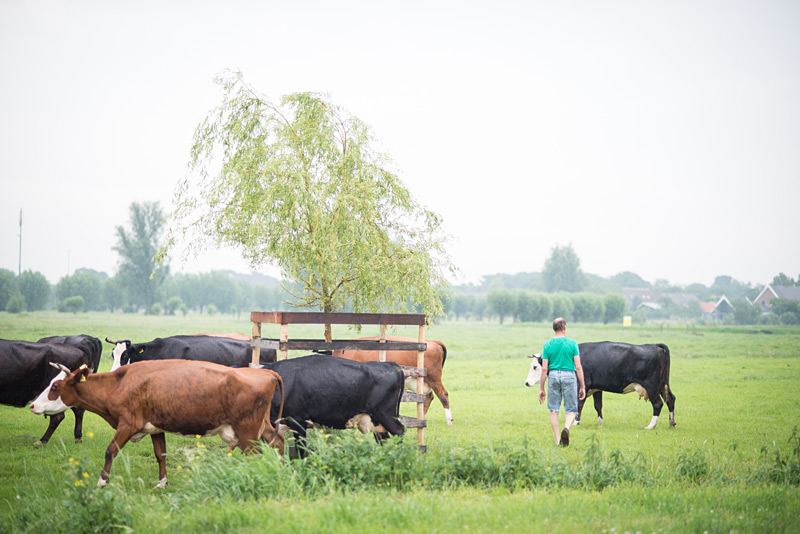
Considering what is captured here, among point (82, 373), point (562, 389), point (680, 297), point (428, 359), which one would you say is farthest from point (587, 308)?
point (82, 373)

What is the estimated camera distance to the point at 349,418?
30.3 feet

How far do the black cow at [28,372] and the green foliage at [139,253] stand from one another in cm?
8860

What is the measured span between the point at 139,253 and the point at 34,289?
15021 millimetres

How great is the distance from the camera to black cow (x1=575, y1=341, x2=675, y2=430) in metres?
14.2

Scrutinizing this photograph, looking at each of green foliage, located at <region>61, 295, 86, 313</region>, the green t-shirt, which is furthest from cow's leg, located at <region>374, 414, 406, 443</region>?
green foliage, located at <region>61, 295, 86, 313</region>

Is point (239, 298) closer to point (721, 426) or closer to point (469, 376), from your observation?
point (469, 376)

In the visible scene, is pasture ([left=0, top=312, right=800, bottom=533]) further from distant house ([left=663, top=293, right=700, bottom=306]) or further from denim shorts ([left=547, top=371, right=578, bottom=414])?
distant house ([left=663, top=293, right=700, bottom=306])

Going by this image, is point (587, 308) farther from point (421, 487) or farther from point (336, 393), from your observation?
point (421, 487)

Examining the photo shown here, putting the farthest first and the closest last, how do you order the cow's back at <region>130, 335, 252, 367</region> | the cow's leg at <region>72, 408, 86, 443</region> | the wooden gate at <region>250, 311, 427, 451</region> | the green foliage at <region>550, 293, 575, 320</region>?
the green foliage at <region>550, 293, 575, 320</region>
the cow's back at <region>130, 335, 252, 367</region>
the cow's leg at <region>72, 408, 86, 443</region>
the wooden gate at <region>250, 311, 427, 451</region>

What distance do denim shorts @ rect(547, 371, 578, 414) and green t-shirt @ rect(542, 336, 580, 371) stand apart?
4.0 inches

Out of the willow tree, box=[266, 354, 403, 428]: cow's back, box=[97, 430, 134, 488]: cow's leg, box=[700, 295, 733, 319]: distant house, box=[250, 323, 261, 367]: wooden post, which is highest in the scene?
the willow tree

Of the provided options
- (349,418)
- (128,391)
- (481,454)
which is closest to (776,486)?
(481,454)

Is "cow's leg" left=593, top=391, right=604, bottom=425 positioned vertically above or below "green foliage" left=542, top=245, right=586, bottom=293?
below

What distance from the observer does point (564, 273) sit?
15188cm
